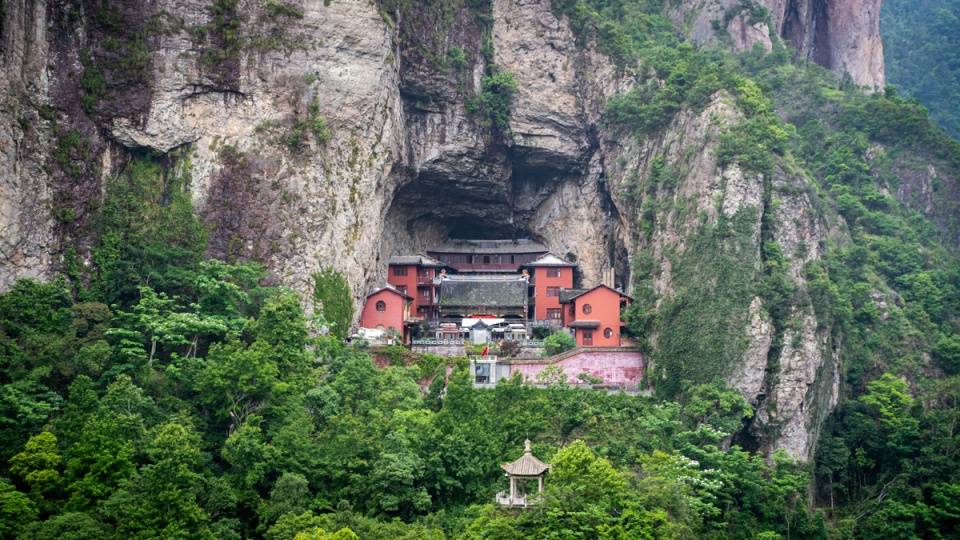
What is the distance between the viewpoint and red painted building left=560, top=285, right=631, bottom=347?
4859 centimetres

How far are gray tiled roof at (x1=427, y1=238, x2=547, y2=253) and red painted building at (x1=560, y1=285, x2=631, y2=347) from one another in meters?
9.51

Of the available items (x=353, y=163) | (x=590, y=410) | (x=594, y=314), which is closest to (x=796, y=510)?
(x=590, y=410)

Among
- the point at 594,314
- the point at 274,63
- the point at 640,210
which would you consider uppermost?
the point at 274,63

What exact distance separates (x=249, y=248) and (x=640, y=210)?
56.4ft

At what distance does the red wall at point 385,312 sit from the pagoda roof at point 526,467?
1466 centimetres

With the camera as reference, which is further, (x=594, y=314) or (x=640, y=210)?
(x=640, y=210)

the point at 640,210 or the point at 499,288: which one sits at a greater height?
the point at 640,210

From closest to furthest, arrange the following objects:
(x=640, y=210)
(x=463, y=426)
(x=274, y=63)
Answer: (x=463, y=426)
(x=274, y=63)
(x=640, y=210)

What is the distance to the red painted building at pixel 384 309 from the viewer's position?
4941 cm

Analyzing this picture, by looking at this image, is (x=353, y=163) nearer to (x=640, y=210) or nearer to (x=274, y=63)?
(x=274, y=63)

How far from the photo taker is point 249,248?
4628 centimetres

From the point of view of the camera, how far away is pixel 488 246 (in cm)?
5922

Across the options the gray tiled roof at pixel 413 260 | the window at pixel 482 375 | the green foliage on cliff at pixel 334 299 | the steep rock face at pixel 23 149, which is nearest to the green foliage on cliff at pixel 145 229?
the steep rock face at pixel 23 149

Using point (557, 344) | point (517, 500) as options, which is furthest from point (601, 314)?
point (517, 500)
